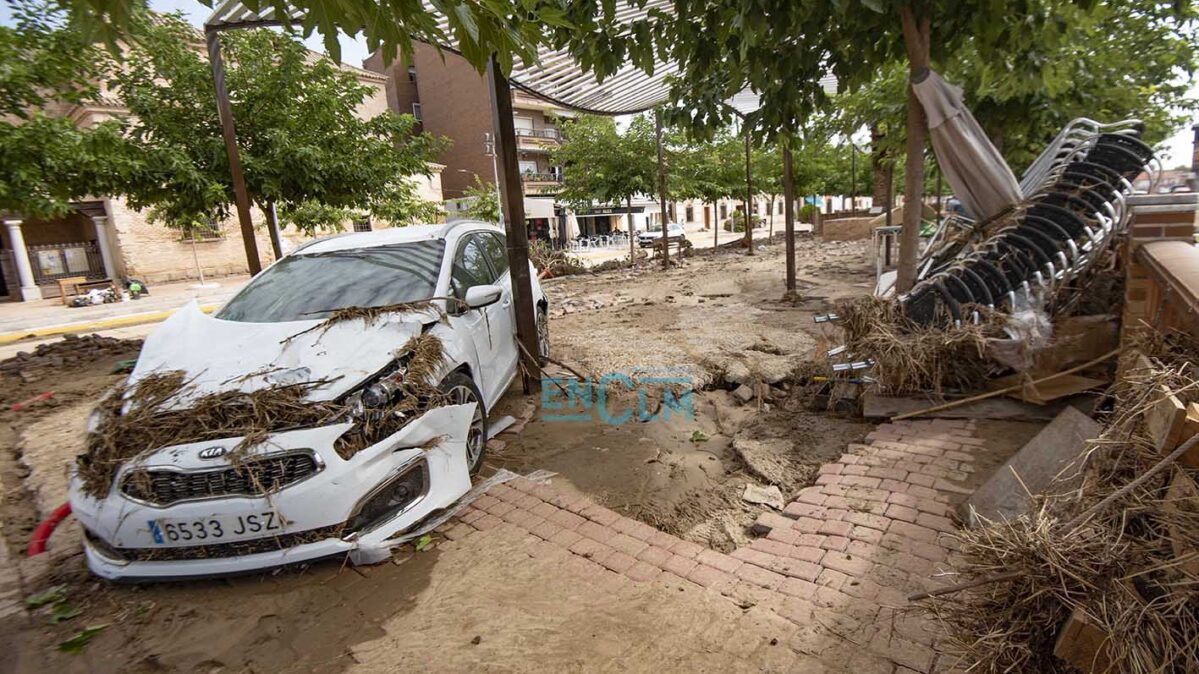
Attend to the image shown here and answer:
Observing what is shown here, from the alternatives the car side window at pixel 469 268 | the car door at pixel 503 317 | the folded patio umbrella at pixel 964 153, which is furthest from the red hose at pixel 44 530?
the folded patio umbrella at pixel 964 153

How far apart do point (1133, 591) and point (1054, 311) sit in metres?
3.62

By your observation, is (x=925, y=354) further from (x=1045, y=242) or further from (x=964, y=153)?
(x=964, y=153)

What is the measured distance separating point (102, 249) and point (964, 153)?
1217 inches

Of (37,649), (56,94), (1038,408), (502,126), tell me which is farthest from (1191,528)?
(56,94)

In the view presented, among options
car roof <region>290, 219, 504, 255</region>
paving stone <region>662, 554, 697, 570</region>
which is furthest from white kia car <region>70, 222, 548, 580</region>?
paving stone <region>662, 554, 697, 570</region>

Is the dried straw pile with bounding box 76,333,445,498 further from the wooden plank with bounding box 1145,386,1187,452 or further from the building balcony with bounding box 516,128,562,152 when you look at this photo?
the building balcony with bounding box 516,128,562,152

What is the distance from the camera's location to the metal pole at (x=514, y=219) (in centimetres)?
513

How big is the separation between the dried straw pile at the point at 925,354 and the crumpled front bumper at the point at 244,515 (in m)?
3.61

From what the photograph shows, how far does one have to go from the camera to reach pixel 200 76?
8.03m

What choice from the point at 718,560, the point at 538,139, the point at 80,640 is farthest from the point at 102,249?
the point at 718,560

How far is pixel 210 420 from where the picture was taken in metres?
2.86

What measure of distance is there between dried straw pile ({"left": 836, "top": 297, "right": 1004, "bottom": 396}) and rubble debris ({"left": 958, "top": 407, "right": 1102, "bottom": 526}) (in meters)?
0.97

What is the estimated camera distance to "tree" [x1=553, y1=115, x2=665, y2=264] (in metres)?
20.4

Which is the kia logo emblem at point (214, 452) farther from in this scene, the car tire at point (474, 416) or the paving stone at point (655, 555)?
the paving stone at point (655, 555)
